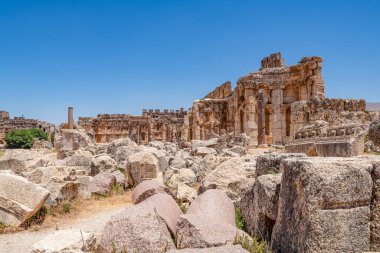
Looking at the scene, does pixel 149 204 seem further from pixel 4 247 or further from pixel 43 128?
pixel 43 128

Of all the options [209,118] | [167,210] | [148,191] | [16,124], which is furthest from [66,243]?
[16,124]

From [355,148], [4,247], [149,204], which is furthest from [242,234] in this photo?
[355,148]

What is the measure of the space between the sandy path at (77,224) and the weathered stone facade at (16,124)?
215 ft

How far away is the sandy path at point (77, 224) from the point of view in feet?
16.4

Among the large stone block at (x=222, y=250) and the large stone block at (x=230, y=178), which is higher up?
the large stone block at (x=230, y=178)

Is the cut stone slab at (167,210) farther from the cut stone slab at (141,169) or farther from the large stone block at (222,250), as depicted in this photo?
the cut stone slab at (141,169)

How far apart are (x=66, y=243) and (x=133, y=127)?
47949 mm

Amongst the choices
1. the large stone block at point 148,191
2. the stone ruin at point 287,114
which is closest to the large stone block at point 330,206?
the large stone block at point 148,191

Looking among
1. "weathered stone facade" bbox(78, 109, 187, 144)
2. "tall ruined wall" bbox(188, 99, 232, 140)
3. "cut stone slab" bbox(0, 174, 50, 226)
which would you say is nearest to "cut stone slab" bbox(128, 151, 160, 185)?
"cut stone slab" bbox(0, 174, 50, 226)

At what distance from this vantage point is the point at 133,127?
167 feet

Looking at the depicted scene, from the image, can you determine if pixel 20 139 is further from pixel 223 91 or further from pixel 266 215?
pixel 266 215

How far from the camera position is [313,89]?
24.8 m

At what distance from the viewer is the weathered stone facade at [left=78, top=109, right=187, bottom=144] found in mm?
49719

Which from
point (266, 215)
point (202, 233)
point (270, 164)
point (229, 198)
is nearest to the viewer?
point (202, 233)
